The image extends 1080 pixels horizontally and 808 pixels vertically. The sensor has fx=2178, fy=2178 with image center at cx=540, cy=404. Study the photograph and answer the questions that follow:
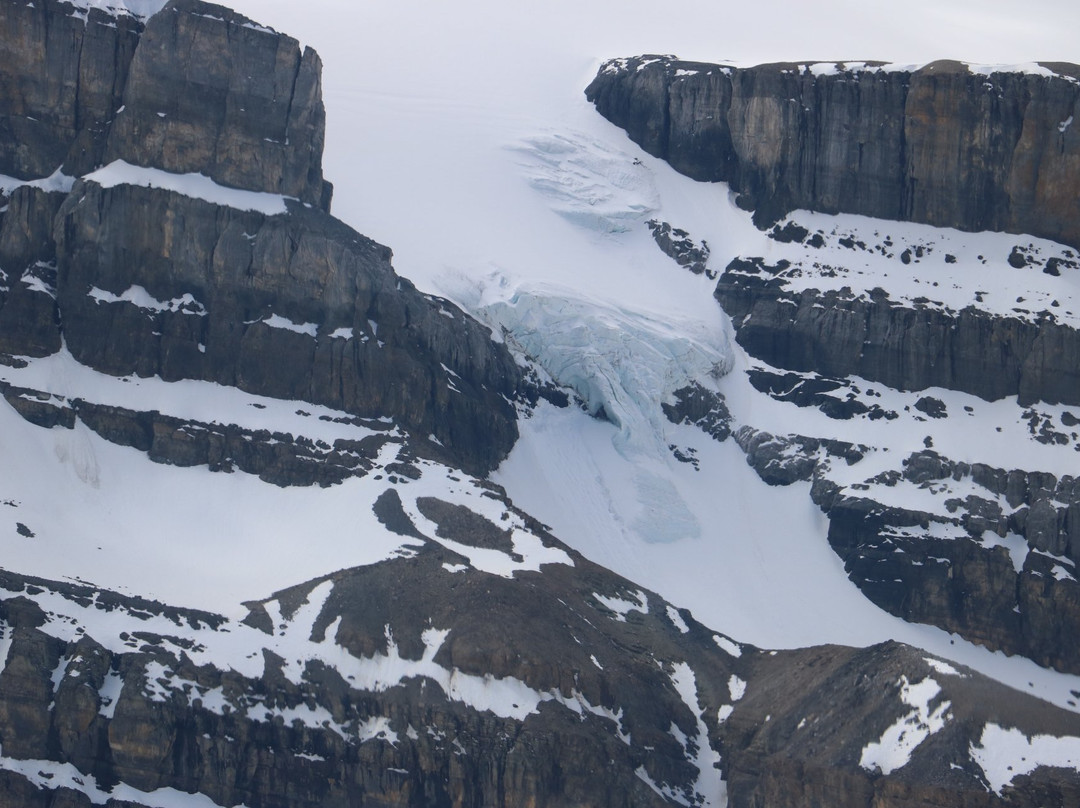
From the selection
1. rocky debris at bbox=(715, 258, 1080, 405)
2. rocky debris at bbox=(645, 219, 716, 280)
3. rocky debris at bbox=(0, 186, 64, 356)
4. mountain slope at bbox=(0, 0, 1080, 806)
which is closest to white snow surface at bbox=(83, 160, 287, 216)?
mountain slope at bbox=(0, 0, 1080, 806)

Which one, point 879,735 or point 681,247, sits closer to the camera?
point 879,735

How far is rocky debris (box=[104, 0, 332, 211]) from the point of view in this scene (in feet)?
547

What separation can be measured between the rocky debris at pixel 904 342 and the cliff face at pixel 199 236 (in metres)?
30.0

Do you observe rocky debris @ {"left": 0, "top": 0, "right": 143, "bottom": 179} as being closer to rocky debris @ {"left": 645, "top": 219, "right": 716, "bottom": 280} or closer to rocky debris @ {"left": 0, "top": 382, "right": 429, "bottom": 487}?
rocky debris @ {"left": 0, "top": 382, "right": 429, "bottom": 487}

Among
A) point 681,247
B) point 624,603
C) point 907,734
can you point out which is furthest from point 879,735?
point 681,247

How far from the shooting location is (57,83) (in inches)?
6580

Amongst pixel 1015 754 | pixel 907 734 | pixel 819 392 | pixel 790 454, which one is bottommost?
pixel 907 734

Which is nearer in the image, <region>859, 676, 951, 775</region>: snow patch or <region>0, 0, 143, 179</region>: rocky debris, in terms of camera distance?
<region>859, 676, 951, 775</region>: snow patch

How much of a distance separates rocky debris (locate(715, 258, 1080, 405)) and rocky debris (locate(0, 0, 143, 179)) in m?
57.5

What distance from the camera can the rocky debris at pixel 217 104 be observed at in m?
167

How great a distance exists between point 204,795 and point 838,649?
43797 millimetres

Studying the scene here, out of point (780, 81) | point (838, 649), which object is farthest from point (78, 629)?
point (780, 81)

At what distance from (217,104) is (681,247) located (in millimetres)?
47739

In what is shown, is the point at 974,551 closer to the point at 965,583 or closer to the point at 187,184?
the point at 965,583
